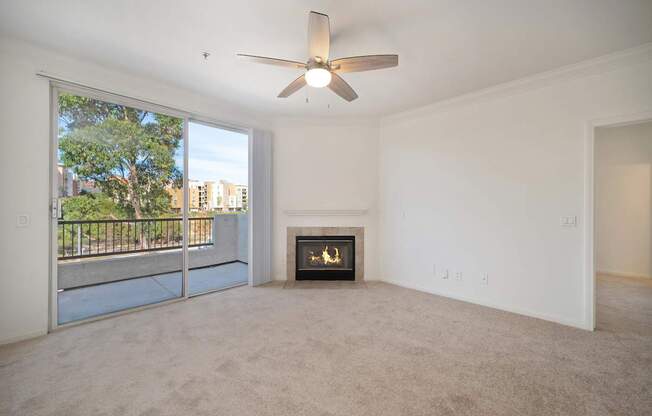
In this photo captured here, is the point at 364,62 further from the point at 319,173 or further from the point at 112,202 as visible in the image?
the point at 112,202

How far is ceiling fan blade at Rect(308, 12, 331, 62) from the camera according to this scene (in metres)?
1.91

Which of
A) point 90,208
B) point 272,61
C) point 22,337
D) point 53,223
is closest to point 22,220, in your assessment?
point 53,223

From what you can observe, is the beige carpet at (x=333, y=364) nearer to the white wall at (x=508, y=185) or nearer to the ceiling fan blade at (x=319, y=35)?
the white wall at (x=508, y=185)

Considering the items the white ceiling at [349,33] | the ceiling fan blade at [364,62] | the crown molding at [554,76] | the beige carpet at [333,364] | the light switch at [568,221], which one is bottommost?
the beige carpet at [333,364]

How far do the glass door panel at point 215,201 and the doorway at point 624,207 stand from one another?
5883mm

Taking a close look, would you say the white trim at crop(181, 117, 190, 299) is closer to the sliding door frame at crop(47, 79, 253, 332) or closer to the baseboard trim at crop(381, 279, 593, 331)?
the sliding door frame at crop(47, 79, 253, 332)

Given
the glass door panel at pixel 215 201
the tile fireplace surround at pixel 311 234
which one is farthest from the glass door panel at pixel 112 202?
the tile fireplace surround at pixel 311 234

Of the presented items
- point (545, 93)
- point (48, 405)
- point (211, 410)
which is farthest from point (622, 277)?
point (48, 405)

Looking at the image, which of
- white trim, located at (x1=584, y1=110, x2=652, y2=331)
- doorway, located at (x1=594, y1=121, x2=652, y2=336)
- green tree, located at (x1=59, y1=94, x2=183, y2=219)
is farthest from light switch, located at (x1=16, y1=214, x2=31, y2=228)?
doorway, located at (x1=594, y1=121, x2=652, y2=336)

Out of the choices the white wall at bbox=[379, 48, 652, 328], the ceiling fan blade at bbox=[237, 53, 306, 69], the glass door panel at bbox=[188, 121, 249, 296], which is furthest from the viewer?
the glass door panel at bbox=[188, 121, 249, 296]

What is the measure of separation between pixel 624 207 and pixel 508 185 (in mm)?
3436

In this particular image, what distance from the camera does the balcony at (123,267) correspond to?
10.8 ft

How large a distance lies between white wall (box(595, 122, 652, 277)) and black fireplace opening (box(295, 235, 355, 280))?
4.66 metres

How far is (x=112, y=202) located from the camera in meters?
3.32
